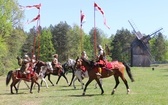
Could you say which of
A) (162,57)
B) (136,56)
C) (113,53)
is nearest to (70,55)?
(113,53)

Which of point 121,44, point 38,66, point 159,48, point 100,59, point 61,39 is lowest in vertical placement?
point 38,66

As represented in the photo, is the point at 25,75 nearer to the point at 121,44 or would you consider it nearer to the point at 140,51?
the point at 140,51

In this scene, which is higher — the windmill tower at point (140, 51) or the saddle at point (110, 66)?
the windmill tower at point (140, 51)

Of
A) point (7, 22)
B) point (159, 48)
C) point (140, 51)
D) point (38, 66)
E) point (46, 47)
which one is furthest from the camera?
point (159, 48)

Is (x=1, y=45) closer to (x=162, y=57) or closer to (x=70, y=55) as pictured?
(x=70, y=55)

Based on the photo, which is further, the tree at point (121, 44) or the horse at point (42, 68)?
the tree at point (121, 44)

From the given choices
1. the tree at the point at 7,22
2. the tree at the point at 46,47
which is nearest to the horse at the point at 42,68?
the tree at the point at 7,22

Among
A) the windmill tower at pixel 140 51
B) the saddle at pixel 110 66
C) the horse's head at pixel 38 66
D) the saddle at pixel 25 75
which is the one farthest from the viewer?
the windmill tower at pixel 140 51

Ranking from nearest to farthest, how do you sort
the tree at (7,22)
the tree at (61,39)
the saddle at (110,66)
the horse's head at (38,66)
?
the saddle at (110,66) → the horse's head at (38,66) → the tree at (7,22) → the tree at (61,39)

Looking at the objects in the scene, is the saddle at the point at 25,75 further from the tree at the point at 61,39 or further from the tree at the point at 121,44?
the tree at the point at 121,44

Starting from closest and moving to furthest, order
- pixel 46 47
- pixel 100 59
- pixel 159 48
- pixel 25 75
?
pixel 100 59 → pixel 25 75 → pixel 46 47 → pixel 159 48

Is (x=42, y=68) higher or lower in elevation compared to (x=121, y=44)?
lower

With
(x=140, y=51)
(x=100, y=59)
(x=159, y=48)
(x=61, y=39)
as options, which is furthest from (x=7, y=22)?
(x=159, y=48)

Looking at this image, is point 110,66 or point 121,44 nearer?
point 110,66
